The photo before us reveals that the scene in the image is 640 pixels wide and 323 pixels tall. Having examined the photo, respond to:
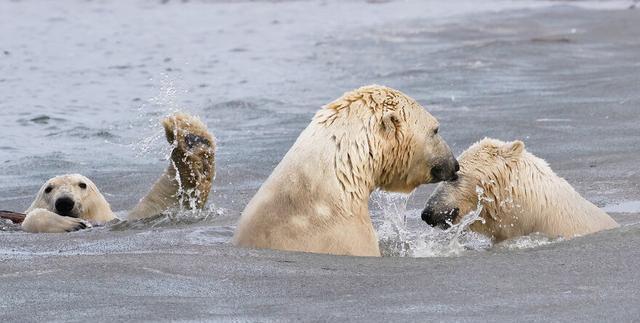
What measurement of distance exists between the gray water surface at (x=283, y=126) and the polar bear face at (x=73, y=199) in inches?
28.7

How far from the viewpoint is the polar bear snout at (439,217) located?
779 cm

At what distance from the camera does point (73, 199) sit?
31.0 ft

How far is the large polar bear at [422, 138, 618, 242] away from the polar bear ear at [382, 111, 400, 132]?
1114 mm

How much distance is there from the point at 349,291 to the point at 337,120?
132 centimetres

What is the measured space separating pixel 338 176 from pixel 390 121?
43 cm

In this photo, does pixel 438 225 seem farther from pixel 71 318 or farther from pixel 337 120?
pixel 71 318

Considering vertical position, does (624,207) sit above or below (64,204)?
below

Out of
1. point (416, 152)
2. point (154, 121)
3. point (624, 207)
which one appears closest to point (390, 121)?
point (416, 152)

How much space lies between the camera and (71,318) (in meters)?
5.21

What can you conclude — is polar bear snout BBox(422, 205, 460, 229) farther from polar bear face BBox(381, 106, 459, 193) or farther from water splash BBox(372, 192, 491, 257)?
polar bear face BBox(381, 106, 459, 193)

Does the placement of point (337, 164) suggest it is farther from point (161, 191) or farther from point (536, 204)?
point (161, 191)

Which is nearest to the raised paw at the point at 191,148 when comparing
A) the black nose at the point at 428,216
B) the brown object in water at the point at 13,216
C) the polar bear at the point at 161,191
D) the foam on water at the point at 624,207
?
the polar bear at the point at 161,191

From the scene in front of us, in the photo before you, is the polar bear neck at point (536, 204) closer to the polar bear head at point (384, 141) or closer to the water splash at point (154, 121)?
the polar bear head at point (384, 141)

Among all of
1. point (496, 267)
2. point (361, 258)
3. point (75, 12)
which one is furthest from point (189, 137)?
point (75, 12)
